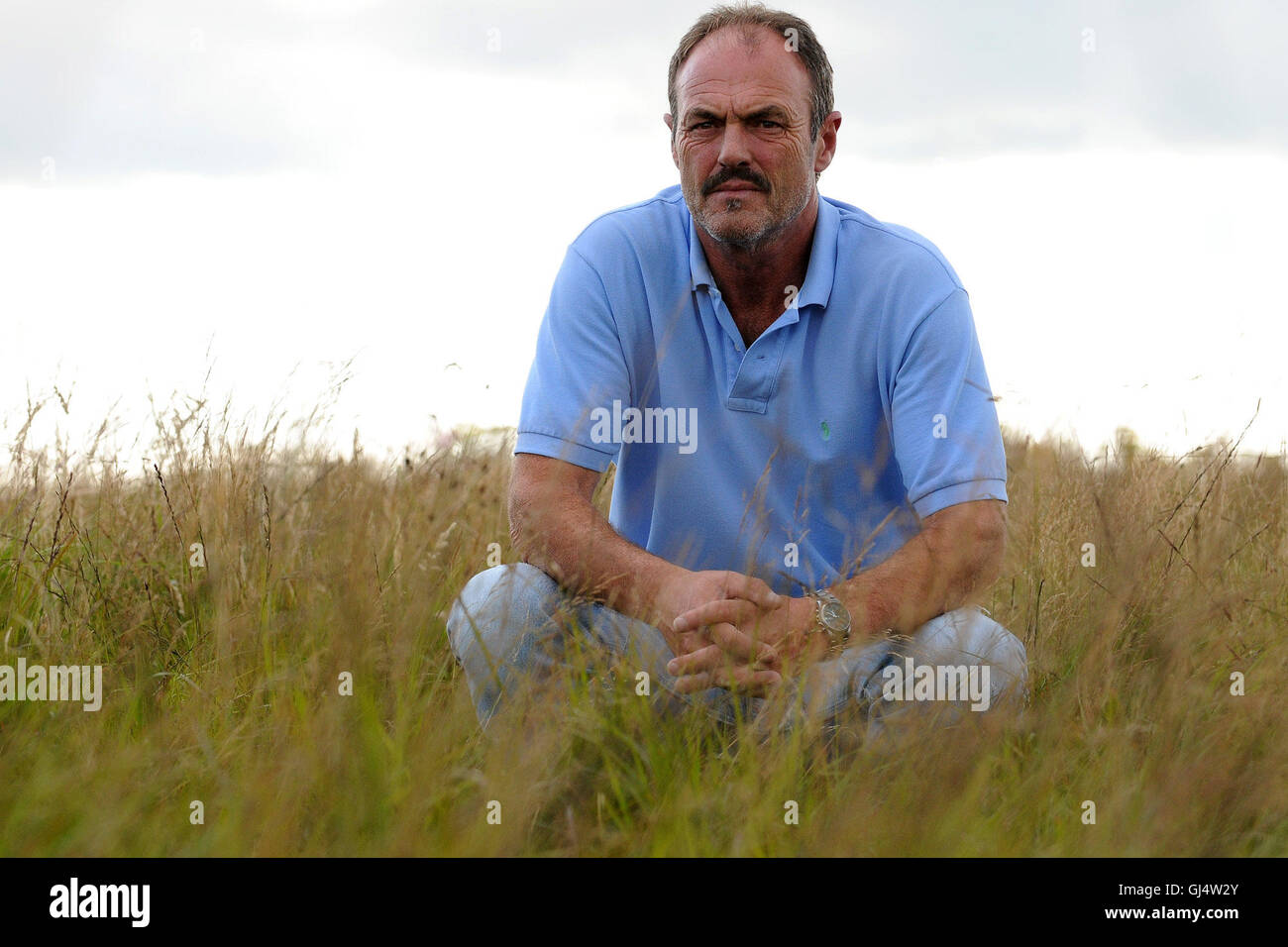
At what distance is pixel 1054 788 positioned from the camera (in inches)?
86.7

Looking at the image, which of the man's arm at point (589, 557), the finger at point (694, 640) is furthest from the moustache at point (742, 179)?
the finger at point (694, 640)

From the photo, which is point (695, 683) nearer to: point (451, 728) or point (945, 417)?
point (451, 728)

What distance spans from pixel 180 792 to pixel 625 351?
1.44m

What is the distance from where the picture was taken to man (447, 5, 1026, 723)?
8.45 ft

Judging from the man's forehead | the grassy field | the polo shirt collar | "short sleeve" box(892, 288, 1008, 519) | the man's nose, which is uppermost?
the man's forehead

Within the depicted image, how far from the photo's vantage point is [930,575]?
259 centimetres

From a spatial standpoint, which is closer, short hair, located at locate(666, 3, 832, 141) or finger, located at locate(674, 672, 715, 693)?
finger, located at locate(674, 672, 715, 693)

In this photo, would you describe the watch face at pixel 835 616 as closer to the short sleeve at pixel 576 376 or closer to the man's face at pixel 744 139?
the short sleeve at pixel 576 376

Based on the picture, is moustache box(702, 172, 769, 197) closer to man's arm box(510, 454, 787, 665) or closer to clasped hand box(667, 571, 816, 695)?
man's arm box(510, 454, 787, 665)

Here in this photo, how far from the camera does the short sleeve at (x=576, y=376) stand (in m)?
2.79

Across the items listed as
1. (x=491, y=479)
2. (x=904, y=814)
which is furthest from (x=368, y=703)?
(x=491, y=479)

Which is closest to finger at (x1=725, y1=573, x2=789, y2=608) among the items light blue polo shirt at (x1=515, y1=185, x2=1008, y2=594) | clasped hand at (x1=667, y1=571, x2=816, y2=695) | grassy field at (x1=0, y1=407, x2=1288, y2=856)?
clasped hand at (x1=667, y1=571, x2=816, y2=695)

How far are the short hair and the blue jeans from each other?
4.46 ft
